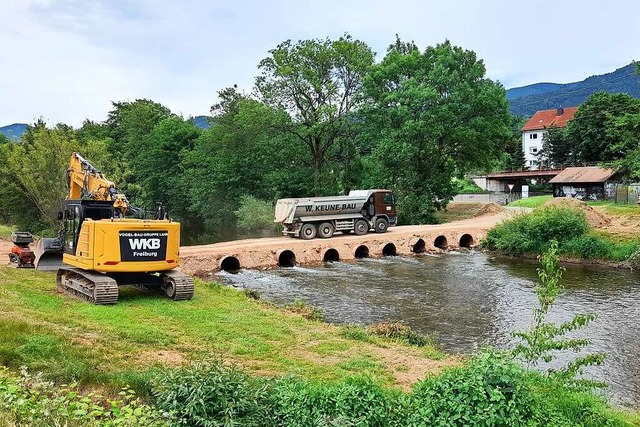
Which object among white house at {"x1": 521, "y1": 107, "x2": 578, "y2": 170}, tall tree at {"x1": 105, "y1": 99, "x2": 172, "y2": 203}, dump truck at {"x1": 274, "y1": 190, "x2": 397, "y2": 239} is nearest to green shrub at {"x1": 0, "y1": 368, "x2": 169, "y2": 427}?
dump truck at {"x1": 274, "y1": 190, "x2": 397, "y2": 239}

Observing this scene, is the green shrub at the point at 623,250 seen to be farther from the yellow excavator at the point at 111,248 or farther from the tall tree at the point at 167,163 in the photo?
→ the tall tree at the point at 167,163

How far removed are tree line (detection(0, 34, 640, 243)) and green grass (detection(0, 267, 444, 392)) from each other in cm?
1903

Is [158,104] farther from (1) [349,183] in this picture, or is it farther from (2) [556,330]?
(2) [556,330]

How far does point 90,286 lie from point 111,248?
119 centimetres

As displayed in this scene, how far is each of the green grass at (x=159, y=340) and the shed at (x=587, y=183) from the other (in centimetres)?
4629

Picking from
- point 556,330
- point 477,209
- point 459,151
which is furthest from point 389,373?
point 477,209

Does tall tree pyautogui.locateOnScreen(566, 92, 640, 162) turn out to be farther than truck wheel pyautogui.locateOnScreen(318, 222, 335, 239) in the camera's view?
Yes

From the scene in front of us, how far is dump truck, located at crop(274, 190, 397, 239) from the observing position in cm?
3005

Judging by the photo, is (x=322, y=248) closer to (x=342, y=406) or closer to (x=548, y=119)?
(x=342, y=406)

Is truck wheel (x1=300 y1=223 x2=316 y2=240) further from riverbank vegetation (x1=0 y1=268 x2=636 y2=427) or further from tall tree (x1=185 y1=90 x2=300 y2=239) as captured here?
riverbank vegetation (x1=0 y1=268 x2=636 y2=427)

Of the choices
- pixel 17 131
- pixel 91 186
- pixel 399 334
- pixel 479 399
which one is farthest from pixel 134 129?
pixel 479 399

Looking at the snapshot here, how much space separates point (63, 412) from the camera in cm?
484

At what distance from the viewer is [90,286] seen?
44.0 ft

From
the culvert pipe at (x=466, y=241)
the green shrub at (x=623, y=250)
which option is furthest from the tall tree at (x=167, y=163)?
the green shrub at (x=623, y=250)
